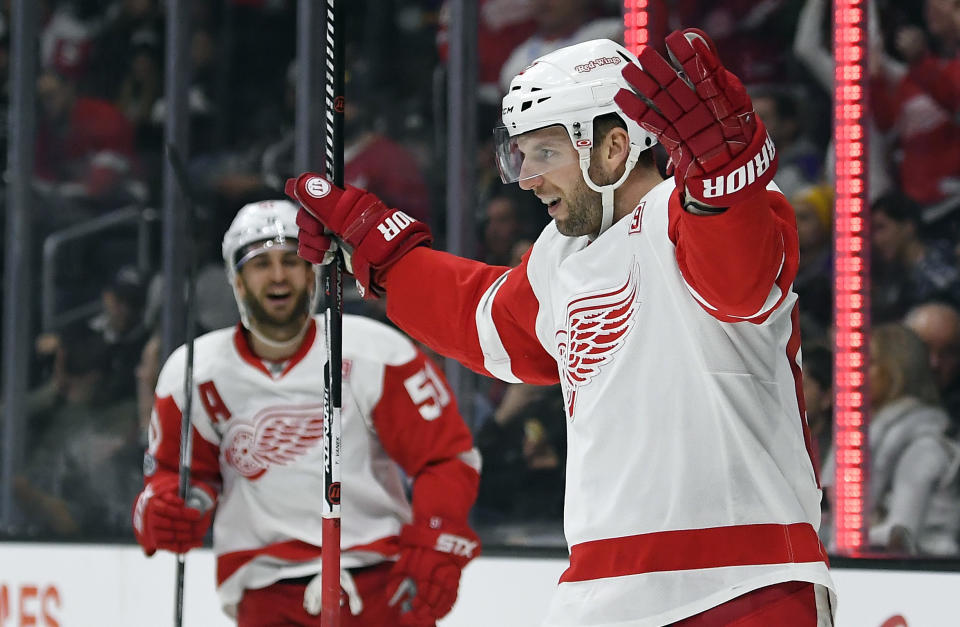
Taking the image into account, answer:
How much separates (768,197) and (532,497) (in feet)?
8.17

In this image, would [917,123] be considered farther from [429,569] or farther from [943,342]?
[429,569]

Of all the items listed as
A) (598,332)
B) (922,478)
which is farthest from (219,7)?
(598,332)

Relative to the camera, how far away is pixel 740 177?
5.29 feet

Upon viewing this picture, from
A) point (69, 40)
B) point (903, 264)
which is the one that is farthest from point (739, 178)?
point (69, 40)

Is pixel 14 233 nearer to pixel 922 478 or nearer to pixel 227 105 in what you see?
pixel 227 105

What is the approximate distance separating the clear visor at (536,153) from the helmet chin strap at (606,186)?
2 centimetres

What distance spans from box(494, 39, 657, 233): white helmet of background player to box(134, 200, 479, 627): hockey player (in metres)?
0.99

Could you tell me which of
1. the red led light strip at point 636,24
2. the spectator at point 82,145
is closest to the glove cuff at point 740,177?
the red led light strip at point 636,24

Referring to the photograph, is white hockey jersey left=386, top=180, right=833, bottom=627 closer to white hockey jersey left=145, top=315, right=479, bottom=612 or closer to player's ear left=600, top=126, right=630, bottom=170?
player's ear left=600, top=126, right=630, bottom=170

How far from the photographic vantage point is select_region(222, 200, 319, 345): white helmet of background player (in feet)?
9.98

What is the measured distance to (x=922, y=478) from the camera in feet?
12.1

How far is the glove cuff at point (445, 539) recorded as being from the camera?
2.83 m

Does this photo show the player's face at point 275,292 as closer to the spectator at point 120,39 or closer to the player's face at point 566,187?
the player's face at point 566,187

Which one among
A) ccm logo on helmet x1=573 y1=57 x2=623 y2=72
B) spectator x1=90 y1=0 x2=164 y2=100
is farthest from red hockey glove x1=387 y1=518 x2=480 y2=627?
spectator x1=90 y1=0 x2=164 y2=100
